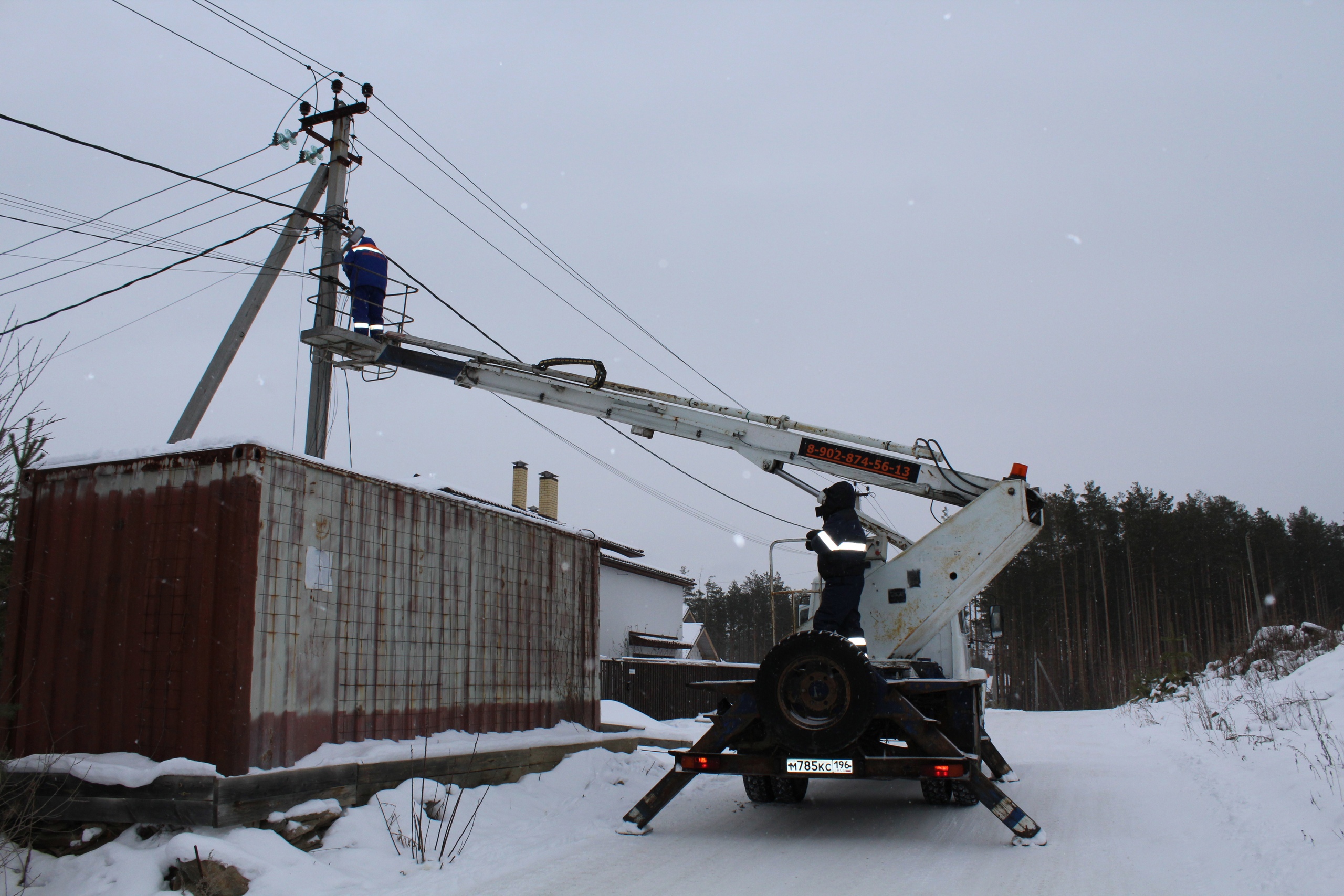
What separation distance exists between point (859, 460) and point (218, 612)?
20.1 ft

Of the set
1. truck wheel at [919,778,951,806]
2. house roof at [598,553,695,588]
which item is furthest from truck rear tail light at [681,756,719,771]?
house roof at [598,553,695,588]

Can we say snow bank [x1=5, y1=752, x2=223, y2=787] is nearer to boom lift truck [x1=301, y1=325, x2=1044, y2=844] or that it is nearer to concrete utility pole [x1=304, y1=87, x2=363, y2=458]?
boom lift truck [x1=301, y1=325, x2=1044, y2=844]

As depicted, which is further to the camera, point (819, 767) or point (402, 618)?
point (402, 618)

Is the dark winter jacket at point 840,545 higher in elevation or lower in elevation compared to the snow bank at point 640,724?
higher

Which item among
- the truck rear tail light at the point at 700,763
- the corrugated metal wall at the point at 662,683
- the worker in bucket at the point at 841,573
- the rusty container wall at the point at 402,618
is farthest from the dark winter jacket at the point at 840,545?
the corrugated metal wall at the point at 662,683

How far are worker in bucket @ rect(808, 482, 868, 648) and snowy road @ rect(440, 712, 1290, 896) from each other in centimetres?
174

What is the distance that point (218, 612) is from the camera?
20.4 ft

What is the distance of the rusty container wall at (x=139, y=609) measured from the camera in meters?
6.12

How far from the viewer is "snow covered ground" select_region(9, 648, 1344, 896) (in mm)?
5359

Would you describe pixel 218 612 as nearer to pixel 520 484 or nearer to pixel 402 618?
pixel 402 618

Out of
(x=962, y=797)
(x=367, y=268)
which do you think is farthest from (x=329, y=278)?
(x=962, y=797)

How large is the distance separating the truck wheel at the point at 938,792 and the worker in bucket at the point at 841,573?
1.74m

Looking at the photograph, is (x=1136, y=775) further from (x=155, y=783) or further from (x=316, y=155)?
(x=316, y=155)

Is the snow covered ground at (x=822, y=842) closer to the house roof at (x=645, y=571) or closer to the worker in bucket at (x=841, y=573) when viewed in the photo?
the worker in bucket at (x=841, y=573)
